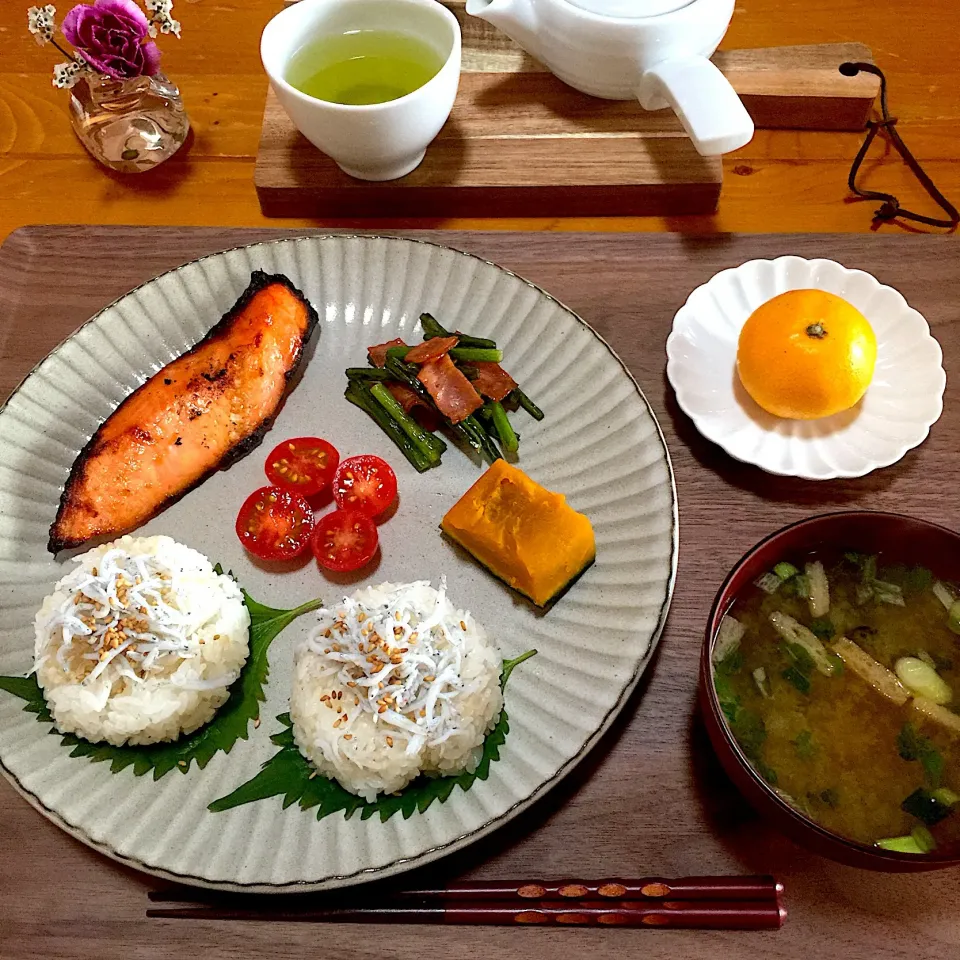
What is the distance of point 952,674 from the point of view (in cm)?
148

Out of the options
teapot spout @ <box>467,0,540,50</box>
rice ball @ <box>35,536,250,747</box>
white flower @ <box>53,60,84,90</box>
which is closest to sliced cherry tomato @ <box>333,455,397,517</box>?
rice ball @ <box>35,536,250,747</box>

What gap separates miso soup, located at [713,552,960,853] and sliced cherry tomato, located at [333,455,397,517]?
83cm

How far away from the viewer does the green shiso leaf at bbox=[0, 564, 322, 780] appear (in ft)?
5.36

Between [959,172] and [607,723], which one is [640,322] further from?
Answer: [959,172]

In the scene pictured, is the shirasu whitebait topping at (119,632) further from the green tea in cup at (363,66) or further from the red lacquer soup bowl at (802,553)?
the green tea in cup at (363,66)

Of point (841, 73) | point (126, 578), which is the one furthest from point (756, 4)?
point (126, 578)

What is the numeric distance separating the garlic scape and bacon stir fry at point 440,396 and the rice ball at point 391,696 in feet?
1.62

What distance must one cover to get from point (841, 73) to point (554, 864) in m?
2.49

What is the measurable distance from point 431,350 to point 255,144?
1.18 m

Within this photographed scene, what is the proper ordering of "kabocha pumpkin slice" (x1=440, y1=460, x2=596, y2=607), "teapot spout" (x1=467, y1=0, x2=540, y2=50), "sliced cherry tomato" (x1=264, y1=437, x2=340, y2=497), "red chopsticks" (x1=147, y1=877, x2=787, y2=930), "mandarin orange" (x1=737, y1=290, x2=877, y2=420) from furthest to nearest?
"teapot spout" (x1=467, y1=0, x2=540, y2=50) → "sliced cherry tomato" (x1=264, y1=437, x2=340, y2=497) → "mandarin orange" (x1=737, y1=290, x2=877, y2=420) → "kabocha pumpkin slice" (x1=440, y1=460, x2=596, y2=607) → "red chopsticks" (x1=147, y1=877, x2=787, y2=930)

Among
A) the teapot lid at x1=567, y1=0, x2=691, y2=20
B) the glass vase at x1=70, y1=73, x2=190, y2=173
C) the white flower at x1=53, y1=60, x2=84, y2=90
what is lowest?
the glass vase at x1=70, y1=73, x2=190, y2=173

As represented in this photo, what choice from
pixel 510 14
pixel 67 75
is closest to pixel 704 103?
pixel 510 14

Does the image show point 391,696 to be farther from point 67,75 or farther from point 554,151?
point 67,75

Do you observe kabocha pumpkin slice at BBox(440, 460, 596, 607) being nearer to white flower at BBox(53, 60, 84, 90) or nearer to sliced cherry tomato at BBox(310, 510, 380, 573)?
sliced cherry tomato at BBox(310, 510, 380, 573)
